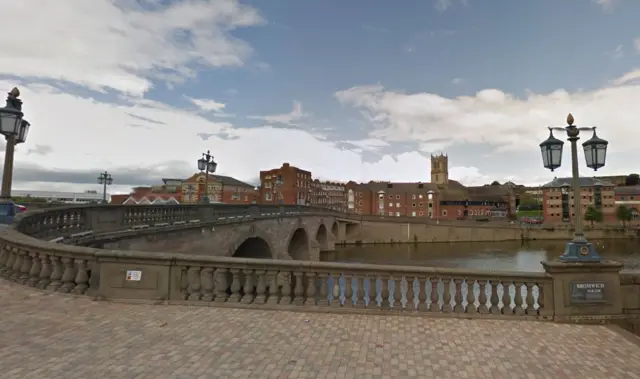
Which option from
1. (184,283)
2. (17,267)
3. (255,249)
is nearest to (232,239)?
(255,249)

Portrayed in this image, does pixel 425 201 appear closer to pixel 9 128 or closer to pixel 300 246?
pixel 300 246

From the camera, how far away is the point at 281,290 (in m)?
6.77

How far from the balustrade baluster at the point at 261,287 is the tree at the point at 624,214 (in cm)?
10315

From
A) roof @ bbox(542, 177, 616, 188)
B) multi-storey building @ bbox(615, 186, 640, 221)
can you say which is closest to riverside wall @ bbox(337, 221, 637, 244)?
roof @ bbox(542, 177, 616, 188)

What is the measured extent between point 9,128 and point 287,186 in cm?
7395

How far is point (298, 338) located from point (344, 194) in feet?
349

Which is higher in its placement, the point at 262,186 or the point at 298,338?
the point at 262,186

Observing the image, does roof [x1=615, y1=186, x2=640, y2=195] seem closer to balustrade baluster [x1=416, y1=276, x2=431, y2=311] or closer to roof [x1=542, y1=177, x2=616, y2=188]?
roof [x1=542, y1=177, x2=616, y2=188]

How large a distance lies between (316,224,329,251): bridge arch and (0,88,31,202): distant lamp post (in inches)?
1824

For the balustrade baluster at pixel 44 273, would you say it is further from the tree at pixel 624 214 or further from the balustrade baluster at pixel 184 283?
the tree at pixel 624 214

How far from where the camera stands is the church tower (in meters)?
121

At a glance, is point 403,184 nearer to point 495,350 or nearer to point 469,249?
point 469,249

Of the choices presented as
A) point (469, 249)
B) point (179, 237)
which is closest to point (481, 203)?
point (469, 249)

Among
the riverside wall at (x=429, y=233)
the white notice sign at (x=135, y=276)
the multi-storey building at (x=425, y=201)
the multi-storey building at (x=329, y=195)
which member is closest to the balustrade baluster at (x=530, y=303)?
the white notice sign at (x=135, y=276)
